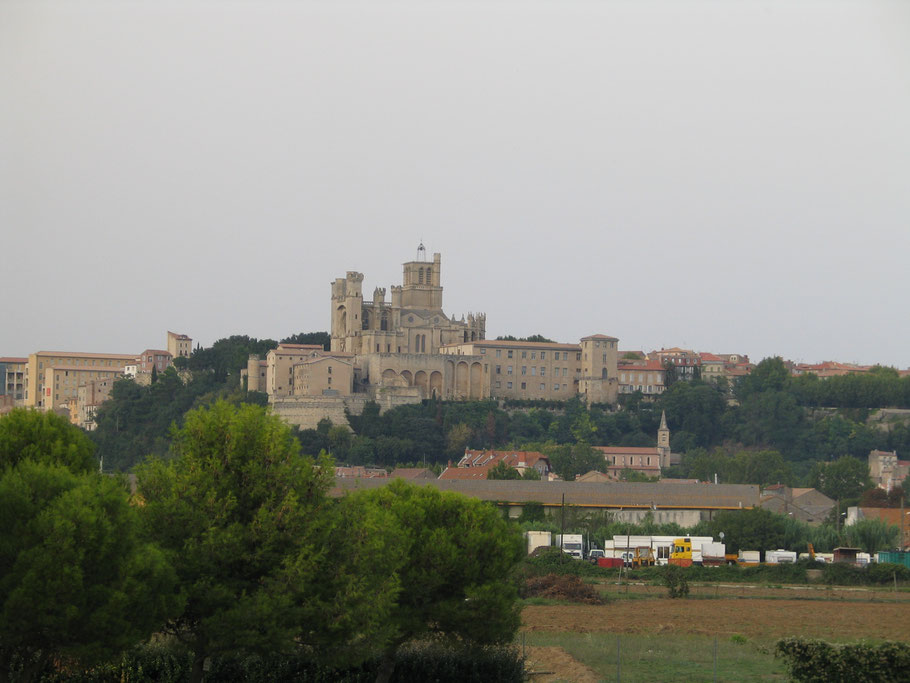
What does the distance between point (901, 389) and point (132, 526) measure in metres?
111

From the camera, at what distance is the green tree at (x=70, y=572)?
56.3ft

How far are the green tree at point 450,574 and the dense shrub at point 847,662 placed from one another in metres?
5.18

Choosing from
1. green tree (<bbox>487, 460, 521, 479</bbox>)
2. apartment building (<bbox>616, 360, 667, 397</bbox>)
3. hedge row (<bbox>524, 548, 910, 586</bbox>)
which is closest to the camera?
hedge row (<bbox>524, 548, 910, 586</bbox>)

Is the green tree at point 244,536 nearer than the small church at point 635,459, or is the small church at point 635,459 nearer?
the green tree at point 244,536

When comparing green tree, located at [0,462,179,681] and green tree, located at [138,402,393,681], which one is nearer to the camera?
green tree, located at [0,462,179,681]

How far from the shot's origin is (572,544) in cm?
5169

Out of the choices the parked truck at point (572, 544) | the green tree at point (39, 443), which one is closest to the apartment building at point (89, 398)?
the parked truck at point (572, 544)

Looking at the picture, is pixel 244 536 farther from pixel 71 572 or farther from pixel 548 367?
pixel 548 367

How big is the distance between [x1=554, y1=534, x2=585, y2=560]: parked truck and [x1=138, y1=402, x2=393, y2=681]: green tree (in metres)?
31.0

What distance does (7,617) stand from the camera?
17141 millimetres

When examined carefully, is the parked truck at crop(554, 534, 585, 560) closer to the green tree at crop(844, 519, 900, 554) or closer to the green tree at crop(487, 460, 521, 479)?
the green tree at crop(844, 519, 900, 554)

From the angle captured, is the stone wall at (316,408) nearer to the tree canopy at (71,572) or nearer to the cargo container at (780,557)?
the cargo container at (780,557)

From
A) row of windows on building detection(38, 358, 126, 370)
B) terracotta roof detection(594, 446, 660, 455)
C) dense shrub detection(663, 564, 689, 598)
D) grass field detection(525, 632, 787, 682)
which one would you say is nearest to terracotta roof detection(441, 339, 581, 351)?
terracotta roof detection(594, 446, 660, 455)

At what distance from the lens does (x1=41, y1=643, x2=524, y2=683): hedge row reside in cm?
2084
